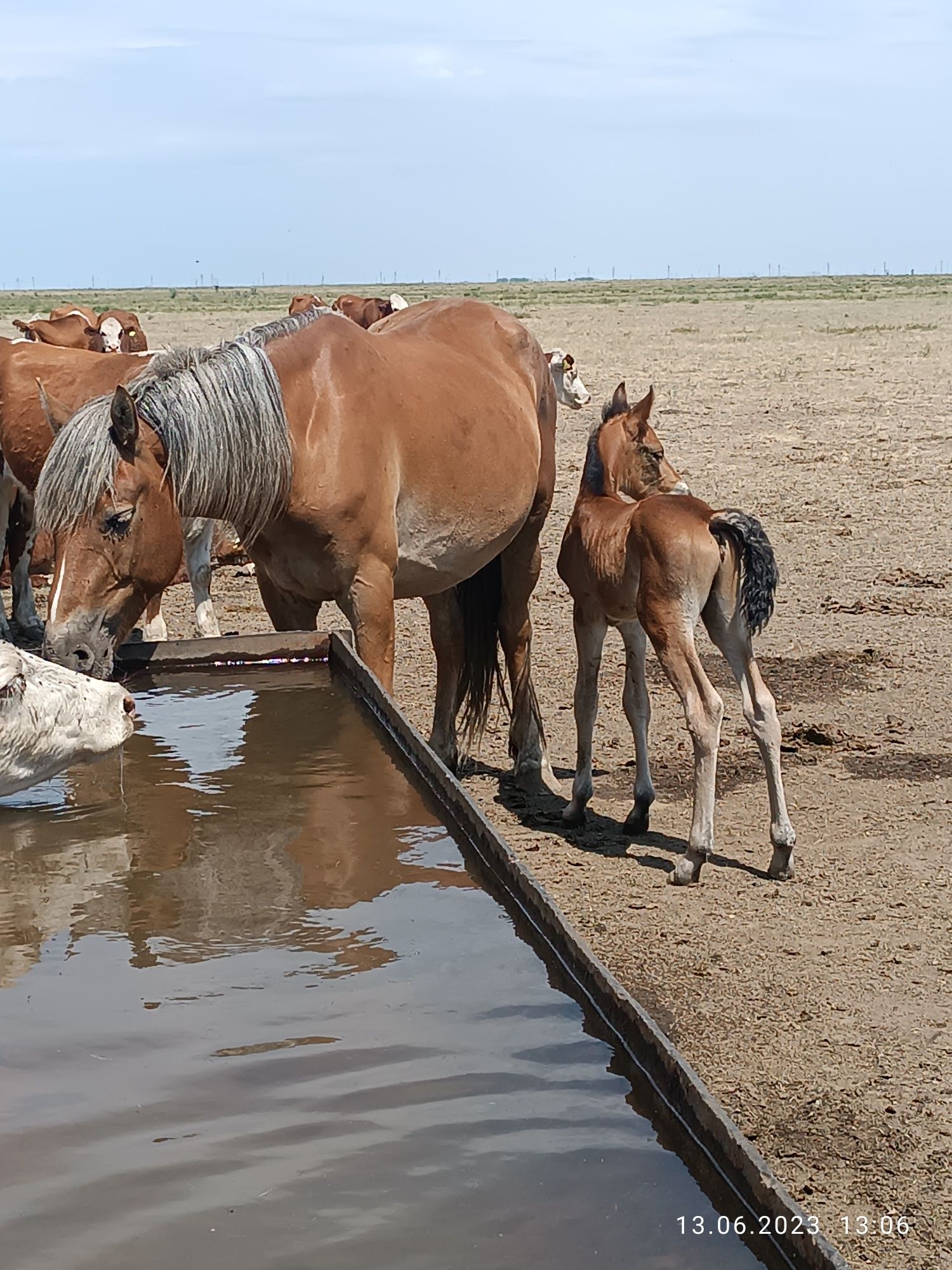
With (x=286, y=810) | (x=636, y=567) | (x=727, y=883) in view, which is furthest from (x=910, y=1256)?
(x=636, y=567)

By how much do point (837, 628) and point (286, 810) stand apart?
610 centimetres

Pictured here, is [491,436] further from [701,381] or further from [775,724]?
[701,381]

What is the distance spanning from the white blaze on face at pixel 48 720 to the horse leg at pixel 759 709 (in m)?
2.27

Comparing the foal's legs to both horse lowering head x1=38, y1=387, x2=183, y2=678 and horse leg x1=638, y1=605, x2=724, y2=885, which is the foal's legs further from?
horse lowering head x1=38, y1=387, x2=183, y2=678

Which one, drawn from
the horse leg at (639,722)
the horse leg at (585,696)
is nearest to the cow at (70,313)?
the horse leg at (585,696)

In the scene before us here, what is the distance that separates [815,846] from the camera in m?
6.04

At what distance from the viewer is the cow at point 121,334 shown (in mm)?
15188

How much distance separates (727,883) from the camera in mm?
5676

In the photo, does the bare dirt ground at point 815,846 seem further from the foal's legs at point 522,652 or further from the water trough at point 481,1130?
the water trough at point 481,1130

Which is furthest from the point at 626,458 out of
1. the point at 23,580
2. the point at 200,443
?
the point at 23,580

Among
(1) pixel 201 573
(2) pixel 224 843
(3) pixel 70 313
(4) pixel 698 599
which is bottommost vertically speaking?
(2) pixel 224 843

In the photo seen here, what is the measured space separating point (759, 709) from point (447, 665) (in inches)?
74.9

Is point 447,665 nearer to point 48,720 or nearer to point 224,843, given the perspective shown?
point 48,720

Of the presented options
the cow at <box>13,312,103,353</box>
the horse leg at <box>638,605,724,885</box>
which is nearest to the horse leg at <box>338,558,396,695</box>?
the horse leg at <box>638,605,724,885</box>
